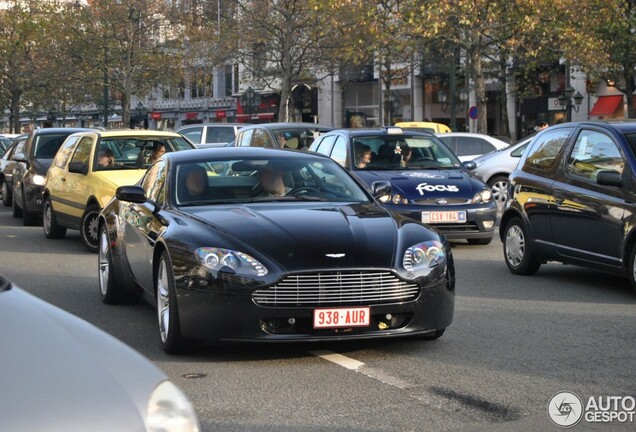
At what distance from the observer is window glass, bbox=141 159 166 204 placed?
8891 mm

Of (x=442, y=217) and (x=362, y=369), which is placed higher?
(x=442, y=217)

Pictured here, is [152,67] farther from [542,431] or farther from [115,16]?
[542,431]

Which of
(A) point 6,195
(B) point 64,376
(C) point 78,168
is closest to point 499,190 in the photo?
(C) point 78,168

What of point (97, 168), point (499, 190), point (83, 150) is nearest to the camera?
point (97, 168)

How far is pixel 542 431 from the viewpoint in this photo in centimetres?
549

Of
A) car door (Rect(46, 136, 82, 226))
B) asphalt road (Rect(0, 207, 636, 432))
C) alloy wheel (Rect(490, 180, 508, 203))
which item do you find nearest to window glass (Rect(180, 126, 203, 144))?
alloy wheel (Rect(490, 180, 508, 203))

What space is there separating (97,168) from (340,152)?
11.6 feet

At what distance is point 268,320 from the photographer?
7047mm

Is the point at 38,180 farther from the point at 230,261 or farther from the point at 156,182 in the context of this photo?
the point at 230,261

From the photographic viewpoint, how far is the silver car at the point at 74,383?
3006 millimetres

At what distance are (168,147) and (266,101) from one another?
62.9 meters

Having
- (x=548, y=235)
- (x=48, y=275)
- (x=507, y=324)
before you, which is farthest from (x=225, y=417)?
(x=48, y=275)

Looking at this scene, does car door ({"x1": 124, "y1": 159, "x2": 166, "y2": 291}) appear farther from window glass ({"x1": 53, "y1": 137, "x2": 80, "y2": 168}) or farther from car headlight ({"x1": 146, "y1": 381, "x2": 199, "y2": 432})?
window glass ({"x1": 53, "y1": 137, "x2": 80, "y2": 168})

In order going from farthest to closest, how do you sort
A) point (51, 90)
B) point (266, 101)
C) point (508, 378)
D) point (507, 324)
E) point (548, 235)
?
point (266, 101) < point (51, 90) < point (548, 235) < point (507, 324) < point (508, 378)
